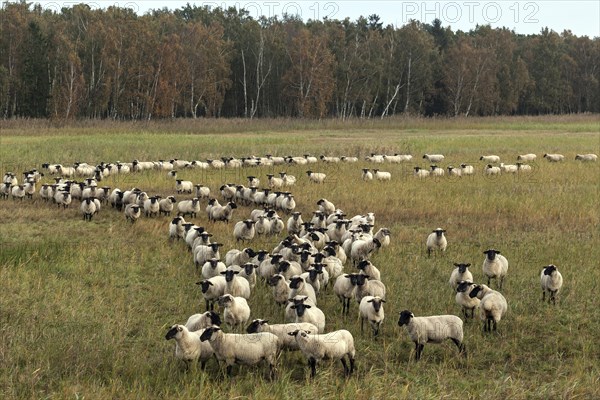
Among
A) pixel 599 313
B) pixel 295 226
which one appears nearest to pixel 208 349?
pixel 599 313

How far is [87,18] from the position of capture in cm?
8431

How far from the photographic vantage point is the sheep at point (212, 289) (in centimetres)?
1158

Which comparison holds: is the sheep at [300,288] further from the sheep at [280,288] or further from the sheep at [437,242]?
the sheep at [437,242]

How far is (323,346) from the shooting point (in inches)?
357

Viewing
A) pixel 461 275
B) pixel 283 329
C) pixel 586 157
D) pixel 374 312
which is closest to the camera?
pixel 283 329

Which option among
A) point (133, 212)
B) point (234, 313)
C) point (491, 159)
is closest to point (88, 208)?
point (133, 212)

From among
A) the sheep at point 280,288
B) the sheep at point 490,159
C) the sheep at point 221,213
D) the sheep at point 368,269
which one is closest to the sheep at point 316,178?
the sheep at point 221,213

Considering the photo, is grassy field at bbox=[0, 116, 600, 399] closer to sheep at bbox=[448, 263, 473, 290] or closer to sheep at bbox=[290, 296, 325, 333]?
sheep at bbox=[448, 263, 473, 290]

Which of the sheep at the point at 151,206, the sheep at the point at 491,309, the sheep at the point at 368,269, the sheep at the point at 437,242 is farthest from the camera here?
the sheep at the point at 151,206

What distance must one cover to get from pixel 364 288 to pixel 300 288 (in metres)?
1.21

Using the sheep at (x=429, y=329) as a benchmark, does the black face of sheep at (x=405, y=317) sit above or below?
above

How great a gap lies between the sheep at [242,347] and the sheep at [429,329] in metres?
2.12

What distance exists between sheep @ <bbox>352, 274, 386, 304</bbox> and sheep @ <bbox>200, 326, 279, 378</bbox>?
2.91 m

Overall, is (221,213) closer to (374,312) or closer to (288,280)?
(288,280)
